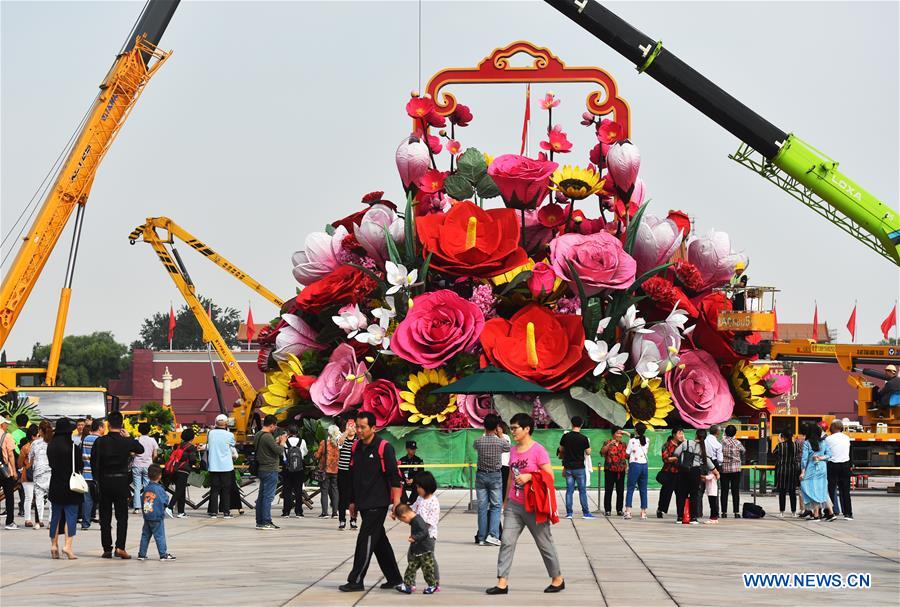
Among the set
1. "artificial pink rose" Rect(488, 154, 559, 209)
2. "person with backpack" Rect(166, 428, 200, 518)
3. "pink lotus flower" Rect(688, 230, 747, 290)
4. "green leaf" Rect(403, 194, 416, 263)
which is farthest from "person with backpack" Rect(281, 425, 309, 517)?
"pink lotus flower" Rect(688, 230, 747, 290)

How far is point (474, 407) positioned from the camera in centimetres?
2919

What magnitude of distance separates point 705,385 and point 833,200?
35.7 feet

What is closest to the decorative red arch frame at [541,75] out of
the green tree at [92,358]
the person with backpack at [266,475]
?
the person with backpack at [266,475]

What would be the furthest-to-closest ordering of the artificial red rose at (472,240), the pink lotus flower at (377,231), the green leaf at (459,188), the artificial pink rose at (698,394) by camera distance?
1. the green leaf at (459,188)
2. the pink lotus flower at (377,231)
3. the artificial pink rose at (698,394)
4. the artificial red rose at (472,240)

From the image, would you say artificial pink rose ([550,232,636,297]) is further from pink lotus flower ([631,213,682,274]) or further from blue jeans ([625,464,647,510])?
blue jeans ([625,464,647,510])

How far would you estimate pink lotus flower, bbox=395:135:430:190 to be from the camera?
100 feet

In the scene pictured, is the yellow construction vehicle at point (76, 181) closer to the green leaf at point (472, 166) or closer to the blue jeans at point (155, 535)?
the green leaf at point (472, 166)

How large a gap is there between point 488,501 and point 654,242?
12.6m

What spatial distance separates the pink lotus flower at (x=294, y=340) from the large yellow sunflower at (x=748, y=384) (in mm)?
9748

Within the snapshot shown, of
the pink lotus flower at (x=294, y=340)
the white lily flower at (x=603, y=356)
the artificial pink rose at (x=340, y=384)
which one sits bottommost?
the artificial pink rose at (x=340, y=384)

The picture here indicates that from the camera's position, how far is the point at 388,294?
29.0 m

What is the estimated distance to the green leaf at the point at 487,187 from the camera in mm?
30609

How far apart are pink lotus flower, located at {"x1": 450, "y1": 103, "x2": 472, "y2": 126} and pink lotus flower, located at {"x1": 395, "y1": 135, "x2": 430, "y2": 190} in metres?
1.22

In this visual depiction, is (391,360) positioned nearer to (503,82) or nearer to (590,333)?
(590,333)
